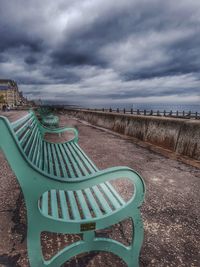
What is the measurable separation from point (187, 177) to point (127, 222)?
181cm

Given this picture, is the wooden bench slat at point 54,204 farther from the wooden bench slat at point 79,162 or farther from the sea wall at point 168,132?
the sea wall at point 168,132

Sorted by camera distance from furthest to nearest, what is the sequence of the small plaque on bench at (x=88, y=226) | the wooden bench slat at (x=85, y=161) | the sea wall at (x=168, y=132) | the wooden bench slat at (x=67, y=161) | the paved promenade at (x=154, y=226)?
the sea wall at (x=168, y=132), the wooden bench slat at (x=85, y=161), the wooden bench slat at (x=67, y=161), the paved promenade at (x=154, y=226), the small plaque on bench at (x=88, y=226)

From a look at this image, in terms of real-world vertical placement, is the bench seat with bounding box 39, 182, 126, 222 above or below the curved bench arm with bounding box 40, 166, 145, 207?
below

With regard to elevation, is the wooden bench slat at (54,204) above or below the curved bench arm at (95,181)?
below

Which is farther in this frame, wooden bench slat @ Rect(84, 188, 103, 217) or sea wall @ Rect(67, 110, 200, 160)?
sea wall @ Rect(67, 110, 200, 160)

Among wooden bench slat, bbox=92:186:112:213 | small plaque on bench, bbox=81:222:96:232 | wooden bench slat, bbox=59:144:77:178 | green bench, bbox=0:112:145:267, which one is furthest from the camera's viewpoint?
wooden bench slat, bbox=59:144:77:178

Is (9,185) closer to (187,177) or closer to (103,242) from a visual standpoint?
(103,242)

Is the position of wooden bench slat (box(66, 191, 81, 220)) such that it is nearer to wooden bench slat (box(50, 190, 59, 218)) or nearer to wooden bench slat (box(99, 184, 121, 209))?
wooden bench slat (box(50, 190, 59, 218))

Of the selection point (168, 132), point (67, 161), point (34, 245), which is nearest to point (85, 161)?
point (67, 161)

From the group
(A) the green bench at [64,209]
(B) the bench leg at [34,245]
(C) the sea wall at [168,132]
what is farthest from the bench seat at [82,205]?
(C) the sea wall at [168,132]

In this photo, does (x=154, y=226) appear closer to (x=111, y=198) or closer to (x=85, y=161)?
(x=111, y=198)

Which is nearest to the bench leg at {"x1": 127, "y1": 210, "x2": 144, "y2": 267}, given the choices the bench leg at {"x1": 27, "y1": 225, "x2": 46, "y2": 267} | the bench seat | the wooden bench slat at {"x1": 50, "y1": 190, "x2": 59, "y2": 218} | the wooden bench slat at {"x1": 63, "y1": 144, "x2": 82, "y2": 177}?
the bench seat

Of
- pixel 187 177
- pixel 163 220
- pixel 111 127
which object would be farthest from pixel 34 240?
pixel 111 127

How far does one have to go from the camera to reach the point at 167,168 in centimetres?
420
